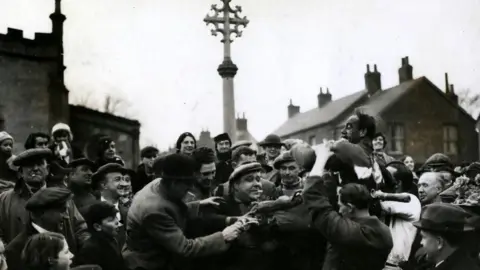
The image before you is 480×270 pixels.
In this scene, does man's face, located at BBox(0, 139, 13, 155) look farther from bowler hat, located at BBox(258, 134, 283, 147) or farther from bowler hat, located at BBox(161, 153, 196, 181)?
bowler hat, located at BBox(258, 134, 283, 147)

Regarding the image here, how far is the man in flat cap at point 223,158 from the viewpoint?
7.70 meters

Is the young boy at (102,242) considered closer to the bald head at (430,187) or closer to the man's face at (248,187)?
the man's face at (248,187)

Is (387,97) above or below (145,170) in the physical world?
above

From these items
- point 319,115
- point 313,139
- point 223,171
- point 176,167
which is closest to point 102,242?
→ point 176,167

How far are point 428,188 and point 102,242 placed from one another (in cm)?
436

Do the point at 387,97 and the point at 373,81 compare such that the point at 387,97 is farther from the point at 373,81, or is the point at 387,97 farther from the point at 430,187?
the point at 430,187

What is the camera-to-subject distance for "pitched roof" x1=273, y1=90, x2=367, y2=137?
3325 centimetres

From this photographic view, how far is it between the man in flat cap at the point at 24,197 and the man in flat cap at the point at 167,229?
1156mm

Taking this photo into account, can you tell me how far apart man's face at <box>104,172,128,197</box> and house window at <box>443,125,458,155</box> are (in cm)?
2746

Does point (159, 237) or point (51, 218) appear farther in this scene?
point (51, 218)

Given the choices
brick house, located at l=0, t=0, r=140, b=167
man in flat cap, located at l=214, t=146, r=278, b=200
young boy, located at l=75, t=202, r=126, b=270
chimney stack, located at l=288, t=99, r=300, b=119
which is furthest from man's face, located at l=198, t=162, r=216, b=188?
chimney stack, located at l=288, t=99, r=300, b=119

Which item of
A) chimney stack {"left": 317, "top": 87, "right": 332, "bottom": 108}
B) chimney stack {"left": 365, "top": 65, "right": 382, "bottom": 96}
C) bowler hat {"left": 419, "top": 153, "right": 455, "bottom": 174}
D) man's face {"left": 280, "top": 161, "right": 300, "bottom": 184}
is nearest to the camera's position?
man's face {"left": 280, "top": 161, "right": 300, "bottom": 184}

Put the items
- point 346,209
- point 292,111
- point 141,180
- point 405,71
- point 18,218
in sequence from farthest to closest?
1. point 292,111
2. point 405,71
3. point 141,180
4. point 18,218
5. point 346,209

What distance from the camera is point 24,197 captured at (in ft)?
18.6
